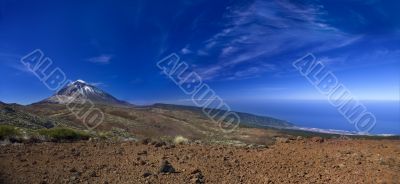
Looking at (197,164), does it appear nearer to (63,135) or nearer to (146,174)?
(146,174)

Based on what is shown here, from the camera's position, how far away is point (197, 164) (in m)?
11.8

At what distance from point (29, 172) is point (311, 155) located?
8.88 m

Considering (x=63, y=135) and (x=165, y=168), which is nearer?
(x=165, y=168)

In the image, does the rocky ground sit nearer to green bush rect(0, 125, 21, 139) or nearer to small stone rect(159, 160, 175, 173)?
small stone rect(159, 160, 175, 173)

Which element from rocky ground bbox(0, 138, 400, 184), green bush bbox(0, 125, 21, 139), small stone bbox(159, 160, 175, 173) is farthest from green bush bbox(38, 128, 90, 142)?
small stone bbox(159, 160, 175, 173)

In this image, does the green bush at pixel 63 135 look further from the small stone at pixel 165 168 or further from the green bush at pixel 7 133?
the small stone at pixel 165 168

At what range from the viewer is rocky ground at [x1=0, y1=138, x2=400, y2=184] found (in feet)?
33.0

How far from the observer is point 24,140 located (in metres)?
16.7

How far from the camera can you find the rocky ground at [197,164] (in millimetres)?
10062

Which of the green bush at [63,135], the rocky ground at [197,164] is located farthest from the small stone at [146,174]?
the green bush at [63,135]

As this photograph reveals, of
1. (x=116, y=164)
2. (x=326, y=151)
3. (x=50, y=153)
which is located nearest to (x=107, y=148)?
(x=50, y=153)

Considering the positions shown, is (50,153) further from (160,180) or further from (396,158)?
(396,158)

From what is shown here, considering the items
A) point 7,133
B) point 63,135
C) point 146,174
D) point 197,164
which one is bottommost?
point 7,133

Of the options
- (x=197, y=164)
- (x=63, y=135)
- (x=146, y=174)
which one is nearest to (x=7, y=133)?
(x=63, y=135)
